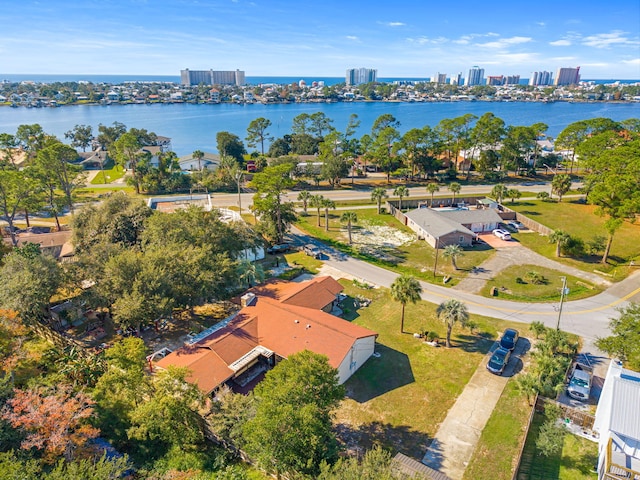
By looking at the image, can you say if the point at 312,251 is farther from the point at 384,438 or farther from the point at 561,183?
the point at 561,183

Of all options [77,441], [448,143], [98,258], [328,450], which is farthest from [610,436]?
[448,143]

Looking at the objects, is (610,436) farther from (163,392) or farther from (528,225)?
(528,225)

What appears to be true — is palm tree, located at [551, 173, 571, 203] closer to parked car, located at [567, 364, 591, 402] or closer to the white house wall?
parked car, located at [567, 364, 591, 402]

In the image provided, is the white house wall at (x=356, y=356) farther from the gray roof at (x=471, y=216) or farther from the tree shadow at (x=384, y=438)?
the gray roof at (x=471, y=216)

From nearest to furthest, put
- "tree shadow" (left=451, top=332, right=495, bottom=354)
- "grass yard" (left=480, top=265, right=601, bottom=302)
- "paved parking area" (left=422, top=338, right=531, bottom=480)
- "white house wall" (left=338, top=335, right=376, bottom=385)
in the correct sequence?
"paved parking area" (left=422, top=338, right=531, bottom=480), "white house wall" (left=338, top=335, right=376, bottom=385), "tree shadow" (left=451, top=332, right=495, bottom=354), "grass yard" (left=480, top=265, right=601, bottom=302)

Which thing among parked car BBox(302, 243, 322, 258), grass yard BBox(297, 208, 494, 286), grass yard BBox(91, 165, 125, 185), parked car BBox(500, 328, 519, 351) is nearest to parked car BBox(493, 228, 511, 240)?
grass yard BBox(297, 208, 494, 286)

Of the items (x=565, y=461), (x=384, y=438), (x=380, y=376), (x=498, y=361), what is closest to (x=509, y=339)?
(x=498, y=361)
